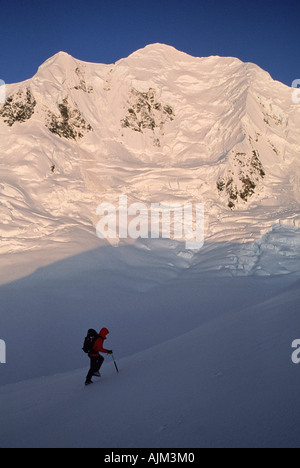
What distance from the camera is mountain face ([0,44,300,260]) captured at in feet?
77.5

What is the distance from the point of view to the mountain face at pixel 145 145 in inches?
930

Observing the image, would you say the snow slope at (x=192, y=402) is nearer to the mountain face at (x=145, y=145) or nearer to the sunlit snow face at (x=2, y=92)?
the mountain face at (x=145, y=145)

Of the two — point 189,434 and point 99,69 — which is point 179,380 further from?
point 99,69

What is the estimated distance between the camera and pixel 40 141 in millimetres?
26641

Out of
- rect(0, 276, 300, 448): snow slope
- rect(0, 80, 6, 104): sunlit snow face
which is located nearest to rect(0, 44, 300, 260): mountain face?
rect(0, 80, 6, 104): sunlit snow face

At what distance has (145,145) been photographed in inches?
1280

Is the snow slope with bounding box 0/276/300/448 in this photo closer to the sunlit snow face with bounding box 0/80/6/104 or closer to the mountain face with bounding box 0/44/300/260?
the mountain face with bounding box 0/44/300/260

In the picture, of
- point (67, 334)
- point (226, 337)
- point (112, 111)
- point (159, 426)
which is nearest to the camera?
point (159, 426)

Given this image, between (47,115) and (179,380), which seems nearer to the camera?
(179,380)

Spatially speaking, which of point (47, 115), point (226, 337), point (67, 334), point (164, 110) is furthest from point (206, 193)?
point (226, 337)

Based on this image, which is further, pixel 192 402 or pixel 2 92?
pixel 2 92

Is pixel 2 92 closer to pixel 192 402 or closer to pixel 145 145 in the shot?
pixel 145 145

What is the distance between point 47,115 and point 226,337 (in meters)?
28.5

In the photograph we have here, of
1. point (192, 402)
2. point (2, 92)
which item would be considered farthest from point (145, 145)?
point (192, 402)
